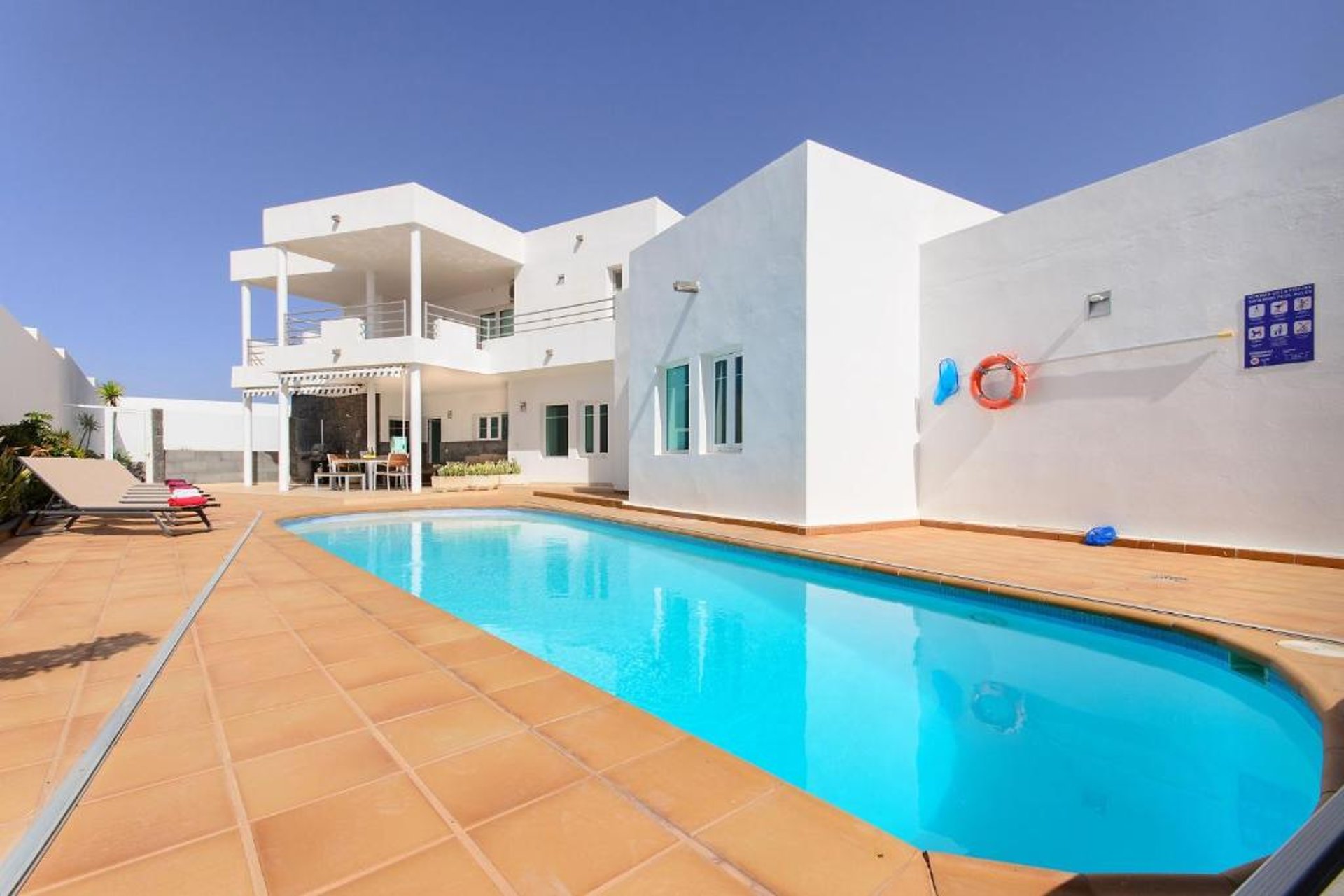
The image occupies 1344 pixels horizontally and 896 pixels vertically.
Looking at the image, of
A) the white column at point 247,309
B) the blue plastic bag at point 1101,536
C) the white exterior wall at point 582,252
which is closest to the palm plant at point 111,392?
the white column at point 247,309

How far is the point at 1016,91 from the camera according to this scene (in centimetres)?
1236

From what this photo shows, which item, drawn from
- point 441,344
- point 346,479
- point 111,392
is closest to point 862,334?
point 441,344

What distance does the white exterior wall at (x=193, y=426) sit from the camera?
21984mm

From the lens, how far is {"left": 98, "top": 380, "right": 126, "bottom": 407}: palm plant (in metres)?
22.0

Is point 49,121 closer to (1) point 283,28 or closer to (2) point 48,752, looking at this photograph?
(1) point 283,28

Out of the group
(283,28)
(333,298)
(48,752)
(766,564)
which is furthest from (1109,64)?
(333,298)

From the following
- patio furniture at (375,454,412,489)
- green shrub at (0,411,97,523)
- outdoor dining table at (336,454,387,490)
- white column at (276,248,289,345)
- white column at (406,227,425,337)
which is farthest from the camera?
patio furniture at (375,454,412,489)

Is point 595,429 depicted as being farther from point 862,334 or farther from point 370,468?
point 862,334

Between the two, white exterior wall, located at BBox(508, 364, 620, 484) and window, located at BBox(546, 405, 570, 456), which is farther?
window, located at BBox(546, 405, 570, 456)

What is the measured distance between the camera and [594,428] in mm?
17953

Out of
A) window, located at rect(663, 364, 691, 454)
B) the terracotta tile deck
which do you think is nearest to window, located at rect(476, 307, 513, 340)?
window, located at rect(663, 364, 691, 454)

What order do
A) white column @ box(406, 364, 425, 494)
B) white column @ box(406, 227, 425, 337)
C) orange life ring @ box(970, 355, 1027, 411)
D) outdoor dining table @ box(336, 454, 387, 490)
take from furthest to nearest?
outdoor dining table @ box(336, 454, 387, 490) < white column @ box(406, 364, 425, 494) < white column @ box(406, 227, 425, 337) < orange life ring @ box(970, 355, 1027, 411)

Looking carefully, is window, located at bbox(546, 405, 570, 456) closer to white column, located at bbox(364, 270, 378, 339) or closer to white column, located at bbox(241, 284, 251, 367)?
white column, located at bbox(364, 270, 378, 339)

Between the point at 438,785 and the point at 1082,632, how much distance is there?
4989 mm
